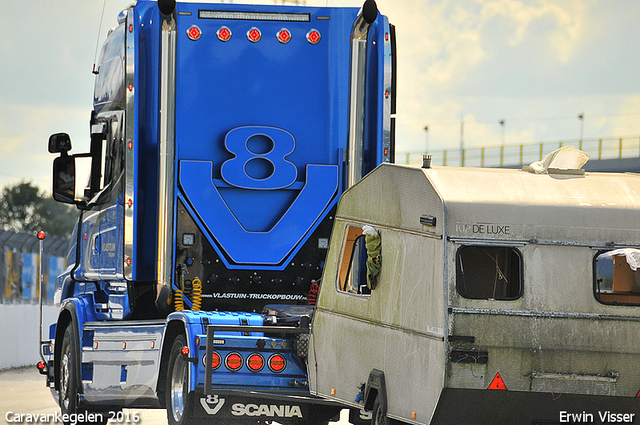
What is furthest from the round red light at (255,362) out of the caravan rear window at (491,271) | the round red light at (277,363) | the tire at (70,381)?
the tire at (70,381)

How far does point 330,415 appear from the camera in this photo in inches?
407

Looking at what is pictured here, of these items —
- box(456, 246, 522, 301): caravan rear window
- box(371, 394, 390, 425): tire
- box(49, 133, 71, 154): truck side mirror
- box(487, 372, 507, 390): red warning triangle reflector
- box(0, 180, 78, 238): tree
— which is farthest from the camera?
box(0, 180, 78, 238): tree

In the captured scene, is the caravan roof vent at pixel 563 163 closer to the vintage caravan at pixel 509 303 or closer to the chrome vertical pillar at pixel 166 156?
the vintage caravan at pixel 509 303

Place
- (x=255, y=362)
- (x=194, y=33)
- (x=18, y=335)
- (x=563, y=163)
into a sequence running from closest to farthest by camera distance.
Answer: (x=563, y=163) < (x=255, y=362) < (x=194, y=33) < (x=18, y=335)

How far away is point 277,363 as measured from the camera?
9672 mm

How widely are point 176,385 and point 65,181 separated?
112 inches

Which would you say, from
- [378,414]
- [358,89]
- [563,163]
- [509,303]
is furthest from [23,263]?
[509,303]

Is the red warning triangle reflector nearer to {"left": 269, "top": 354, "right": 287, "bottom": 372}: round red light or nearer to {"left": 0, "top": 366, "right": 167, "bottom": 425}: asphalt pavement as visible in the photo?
{"left": 269, "top": 354, "right": 287, "bottom": 372}: round red light

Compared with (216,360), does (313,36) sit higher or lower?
higher

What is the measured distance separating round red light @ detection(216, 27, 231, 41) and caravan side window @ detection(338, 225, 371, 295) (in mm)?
2670

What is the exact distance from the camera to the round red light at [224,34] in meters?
10.8

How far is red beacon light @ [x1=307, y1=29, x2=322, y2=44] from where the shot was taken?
1085 centimetres

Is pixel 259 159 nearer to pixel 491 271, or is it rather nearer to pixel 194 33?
pixel 194 33
